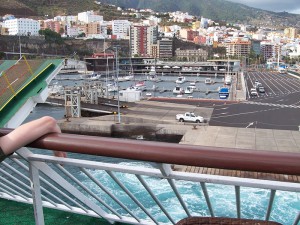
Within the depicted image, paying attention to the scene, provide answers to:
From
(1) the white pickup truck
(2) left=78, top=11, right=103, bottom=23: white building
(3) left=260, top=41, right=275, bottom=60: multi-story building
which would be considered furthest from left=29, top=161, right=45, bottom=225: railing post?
(2) left=78, top=11, right=103, bottom=23: white building

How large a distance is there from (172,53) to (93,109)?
59391 millimetres

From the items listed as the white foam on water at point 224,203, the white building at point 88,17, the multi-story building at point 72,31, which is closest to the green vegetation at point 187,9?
the white building at point 88,17

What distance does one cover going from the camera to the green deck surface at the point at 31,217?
2414 mm

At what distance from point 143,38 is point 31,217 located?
72262mm

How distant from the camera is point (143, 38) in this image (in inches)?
2874

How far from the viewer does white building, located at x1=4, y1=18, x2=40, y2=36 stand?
6544 centimetres

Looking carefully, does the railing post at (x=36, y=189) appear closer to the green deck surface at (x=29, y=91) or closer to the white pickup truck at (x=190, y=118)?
the green deck surface at (x=29, y=91)

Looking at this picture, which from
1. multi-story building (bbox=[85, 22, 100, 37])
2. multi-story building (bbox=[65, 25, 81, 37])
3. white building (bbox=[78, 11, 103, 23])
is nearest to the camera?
multi-story building (bbox=[65, 25, 81, 37])

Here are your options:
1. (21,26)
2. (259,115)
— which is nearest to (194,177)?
(259,115)

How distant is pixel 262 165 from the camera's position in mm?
749

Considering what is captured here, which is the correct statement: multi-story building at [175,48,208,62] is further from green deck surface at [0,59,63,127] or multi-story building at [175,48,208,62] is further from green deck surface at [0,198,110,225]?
green deck surface at [0,198,110,225]

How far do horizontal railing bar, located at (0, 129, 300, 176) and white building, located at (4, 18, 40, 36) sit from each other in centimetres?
6927

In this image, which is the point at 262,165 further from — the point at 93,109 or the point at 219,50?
the point at 219,50

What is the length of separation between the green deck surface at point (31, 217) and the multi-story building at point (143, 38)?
2774 inches
